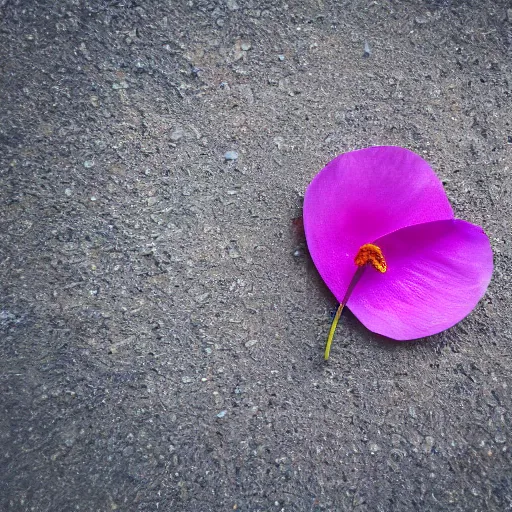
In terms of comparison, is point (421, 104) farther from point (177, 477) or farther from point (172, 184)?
point (177, 477)

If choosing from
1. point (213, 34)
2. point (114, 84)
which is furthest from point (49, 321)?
point (213, 34)

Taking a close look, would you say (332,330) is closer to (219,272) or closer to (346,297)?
(346,297)

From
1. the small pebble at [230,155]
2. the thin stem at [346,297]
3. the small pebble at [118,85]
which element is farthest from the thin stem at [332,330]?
the small pebble at [118,85]

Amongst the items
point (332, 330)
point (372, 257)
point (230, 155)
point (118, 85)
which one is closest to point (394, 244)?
point (372, 257)

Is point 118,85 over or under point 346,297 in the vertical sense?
over

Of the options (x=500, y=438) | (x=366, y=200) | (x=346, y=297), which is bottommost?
(x=500, y=438)

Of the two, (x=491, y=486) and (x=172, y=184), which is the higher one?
(x=172, y=184)
